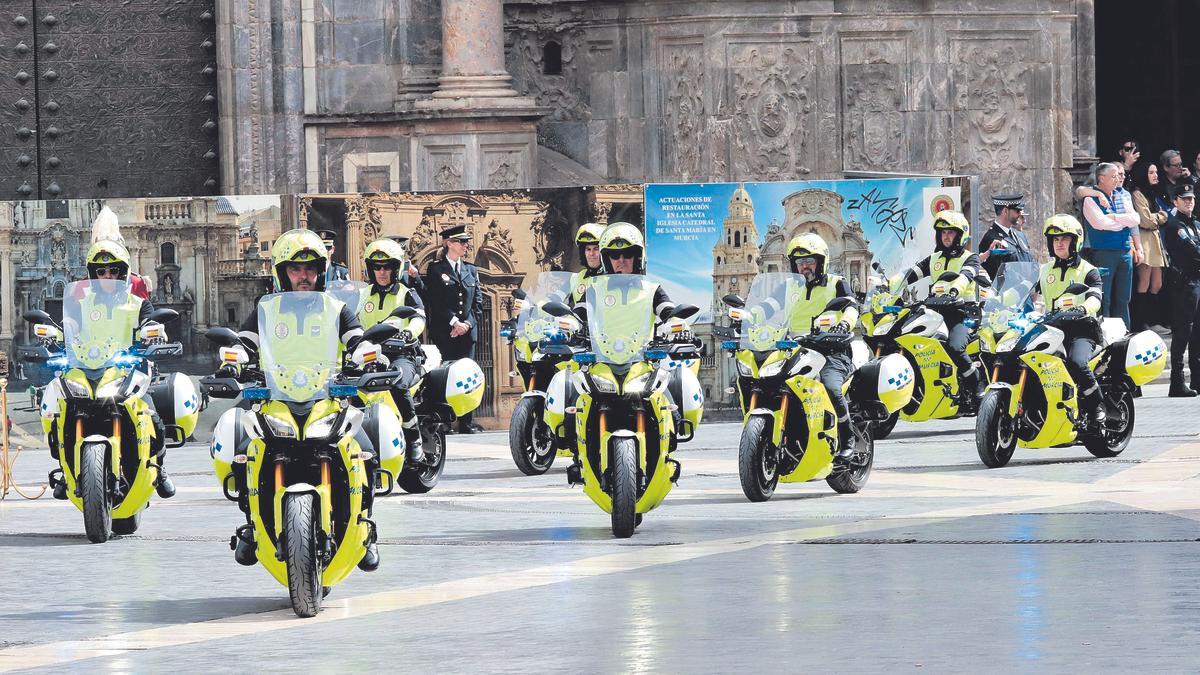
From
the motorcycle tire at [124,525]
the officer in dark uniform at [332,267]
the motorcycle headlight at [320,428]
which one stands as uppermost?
the officer in dark uniform at [332,267]

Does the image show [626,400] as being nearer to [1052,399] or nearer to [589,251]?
[589,251]

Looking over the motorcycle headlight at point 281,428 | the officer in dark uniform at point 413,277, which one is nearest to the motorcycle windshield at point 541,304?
the officer in dark uniform at point 413,277

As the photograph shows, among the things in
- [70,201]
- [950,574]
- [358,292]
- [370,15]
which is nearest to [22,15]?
[370,15]

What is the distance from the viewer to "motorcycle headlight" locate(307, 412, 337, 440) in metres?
11.1

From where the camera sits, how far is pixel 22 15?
2591cm

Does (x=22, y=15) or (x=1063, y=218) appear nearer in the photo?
(x=1063, y=218)

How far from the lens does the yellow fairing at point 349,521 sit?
440 inches

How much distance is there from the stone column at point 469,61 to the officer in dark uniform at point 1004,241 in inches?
211

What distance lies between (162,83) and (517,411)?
9.93m

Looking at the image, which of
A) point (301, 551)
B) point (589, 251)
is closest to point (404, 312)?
point (301, 551)

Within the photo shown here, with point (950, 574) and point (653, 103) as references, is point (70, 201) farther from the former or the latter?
point (950, 574)

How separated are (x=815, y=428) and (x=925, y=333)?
4240 millimetres

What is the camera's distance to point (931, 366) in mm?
19469

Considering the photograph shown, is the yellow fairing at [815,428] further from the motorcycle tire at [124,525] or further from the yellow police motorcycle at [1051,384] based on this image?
the motorcycle tire at [124,525]
